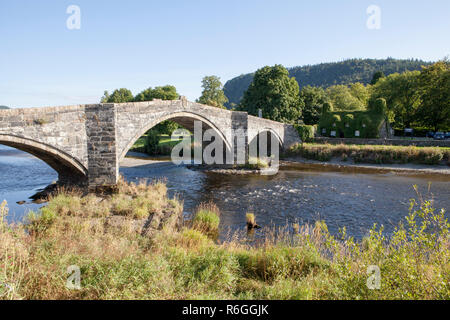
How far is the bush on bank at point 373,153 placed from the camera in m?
27.4

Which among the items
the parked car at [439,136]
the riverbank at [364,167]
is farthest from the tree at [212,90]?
the parked car at [439,136]

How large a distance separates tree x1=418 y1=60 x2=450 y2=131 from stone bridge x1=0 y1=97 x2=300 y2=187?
126 ft

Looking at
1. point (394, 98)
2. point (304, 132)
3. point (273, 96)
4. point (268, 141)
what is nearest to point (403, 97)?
point (394, 98)

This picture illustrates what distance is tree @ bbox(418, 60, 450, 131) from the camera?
38.5m

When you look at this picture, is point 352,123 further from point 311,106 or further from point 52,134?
point 52,134

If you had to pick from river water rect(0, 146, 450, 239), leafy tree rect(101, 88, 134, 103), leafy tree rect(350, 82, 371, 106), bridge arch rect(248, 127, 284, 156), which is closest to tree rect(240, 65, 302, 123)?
bridge arch rect(248, 127, 284, 156)

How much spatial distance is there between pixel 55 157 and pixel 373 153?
29.0 meters

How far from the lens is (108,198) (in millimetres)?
13727

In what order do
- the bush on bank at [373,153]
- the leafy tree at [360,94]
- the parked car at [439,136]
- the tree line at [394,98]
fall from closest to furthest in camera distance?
the bush on bank at [373,153], the parked car at [439,136], the tree line at [394,98], the leafy tree at [360,94]

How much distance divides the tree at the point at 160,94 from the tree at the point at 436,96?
3939cm

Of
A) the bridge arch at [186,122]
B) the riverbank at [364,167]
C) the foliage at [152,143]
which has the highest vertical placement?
the bridge arch at [186,122]

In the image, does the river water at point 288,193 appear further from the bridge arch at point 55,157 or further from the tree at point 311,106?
the tree at point 311,106

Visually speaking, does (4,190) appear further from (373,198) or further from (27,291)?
(373,198)
